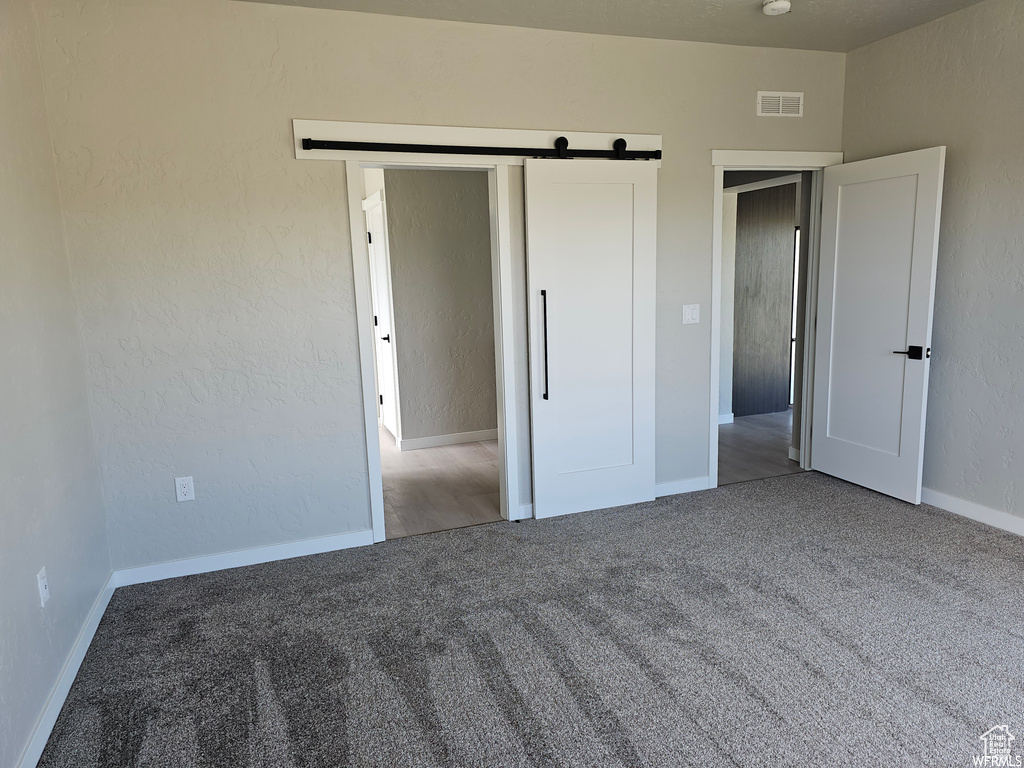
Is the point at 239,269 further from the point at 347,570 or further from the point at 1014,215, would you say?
the point at 1014,215

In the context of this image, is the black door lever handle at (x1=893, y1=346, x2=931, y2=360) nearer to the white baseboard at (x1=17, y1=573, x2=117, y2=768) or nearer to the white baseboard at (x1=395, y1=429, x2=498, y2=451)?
the white baseboard at (x1=395, y1=429, x2=498, y2=451)

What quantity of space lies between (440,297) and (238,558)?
9.51ft

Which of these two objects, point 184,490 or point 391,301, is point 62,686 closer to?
point 184,490

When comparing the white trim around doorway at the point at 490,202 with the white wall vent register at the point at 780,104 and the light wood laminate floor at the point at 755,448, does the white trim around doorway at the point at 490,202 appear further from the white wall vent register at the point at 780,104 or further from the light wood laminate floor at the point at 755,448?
the light wood laminate floor at the point at 755,448

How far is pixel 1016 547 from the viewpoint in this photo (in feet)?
10.9

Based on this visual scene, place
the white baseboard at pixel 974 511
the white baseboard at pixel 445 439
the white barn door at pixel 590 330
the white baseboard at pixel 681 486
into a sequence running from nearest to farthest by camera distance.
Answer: the white baseboard at pixel 974 511, the white barn door at pixel 590 330, the white baseboard at pixel 681 486, the white baseboard at pixel 445 439

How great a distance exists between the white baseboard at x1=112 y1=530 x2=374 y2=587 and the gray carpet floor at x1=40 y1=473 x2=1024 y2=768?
7cm

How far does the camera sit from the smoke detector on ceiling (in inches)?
126

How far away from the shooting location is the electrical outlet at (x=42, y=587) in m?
2.20

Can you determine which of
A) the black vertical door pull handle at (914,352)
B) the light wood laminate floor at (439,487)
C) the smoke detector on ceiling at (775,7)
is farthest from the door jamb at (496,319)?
the black vertical door pull handle at (914,352)

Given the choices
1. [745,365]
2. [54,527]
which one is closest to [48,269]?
[54,527]

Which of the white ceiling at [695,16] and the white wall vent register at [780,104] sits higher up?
the white ceiling at [695,16]

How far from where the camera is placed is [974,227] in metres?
3.57

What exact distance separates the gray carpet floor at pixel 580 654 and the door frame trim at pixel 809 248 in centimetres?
90
